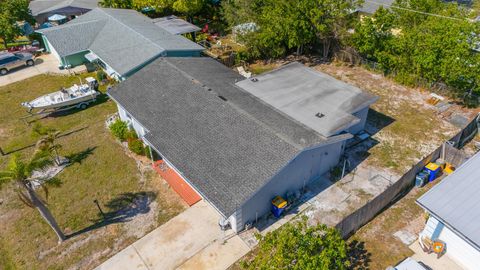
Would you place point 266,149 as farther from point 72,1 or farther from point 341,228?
point 72,1

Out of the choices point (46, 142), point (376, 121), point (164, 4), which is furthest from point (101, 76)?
point (376, 121)

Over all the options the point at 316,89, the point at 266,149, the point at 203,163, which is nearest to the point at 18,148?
the point at 203,163

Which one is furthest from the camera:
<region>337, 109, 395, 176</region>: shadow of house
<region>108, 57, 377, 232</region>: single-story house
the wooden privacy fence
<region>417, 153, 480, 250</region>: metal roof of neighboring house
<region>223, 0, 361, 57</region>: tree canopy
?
<region>223, 0, 361, 57</region>: tree canopy

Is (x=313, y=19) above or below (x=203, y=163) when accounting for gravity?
above

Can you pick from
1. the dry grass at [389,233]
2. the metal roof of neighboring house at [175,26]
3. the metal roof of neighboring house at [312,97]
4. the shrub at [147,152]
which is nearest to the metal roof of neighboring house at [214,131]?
the metal roof of neighboring house at [312,97]

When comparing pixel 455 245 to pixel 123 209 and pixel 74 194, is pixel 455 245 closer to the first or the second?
pixel 123 209

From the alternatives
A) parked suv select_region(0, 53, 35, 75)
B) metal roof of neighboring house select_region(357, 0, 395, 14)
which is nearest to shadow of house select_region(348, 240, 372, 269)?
metal roof of neighboring house select_region(357, 0, 395, 14)

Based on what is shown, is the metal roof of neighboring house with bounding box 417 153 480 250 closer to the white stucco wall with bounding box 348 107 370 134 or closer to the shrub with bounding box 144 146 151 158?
the white stucco wall with bounding box 348 107 370 134
